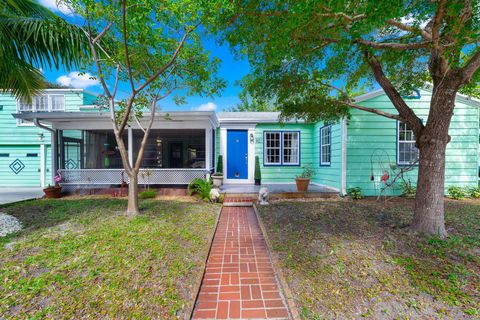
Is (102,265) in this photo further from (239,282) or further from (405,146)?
(405,146)

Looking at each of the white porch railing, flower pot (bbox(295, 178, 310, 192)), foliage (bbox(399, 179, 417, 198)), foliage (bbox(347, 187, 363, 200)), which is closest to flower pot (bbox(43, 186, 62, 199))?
the white porch railing

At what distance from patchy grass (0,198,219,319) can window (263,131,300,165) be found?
470 centimetres

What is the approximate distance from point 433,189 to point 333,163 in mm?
3850

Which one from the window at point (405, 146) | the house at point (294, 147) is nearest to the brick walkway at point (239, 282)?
the house at point (294, 147)

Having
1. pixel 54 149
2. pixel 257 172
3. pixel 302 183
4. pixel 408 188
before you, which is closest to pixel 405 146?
pixel 408 188

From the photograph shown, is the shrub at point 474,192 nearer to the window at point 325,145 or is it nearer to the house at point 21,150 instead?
the window at point 325,145

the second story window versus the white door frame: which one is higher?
the second story window

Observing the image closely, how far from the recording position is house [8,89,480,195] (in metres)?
6.74

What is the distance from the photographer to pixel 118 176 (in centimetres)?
757

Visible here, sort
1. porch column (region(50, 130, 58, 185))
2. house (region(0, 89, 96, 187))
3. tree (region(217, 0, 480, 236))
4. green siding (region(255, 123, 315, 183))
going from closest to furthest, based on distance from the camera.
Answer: tree (region(217, 0, 480, 236))
porch column (region(50, 130, 58, 185))
green siding (region(255, 123, 315, 183))
house (region(0, 89, 96, 187))

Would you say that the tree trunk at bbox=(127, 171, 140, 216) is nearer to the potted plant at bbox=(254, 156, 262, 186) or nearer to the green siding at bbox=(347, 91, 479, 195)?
the potted plant at bbox=(254, 156, 262, 186)

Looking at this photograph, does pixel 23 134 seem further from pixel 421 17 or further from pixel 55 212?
pixel 421 17

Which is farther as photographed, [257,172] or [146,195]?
[257,172]

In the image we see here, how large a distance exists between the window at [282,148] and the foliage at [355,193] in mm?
2556
